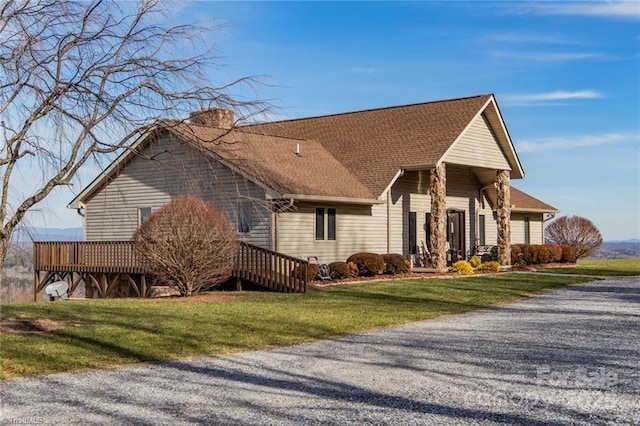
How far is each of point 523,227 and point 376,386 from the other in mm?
32761

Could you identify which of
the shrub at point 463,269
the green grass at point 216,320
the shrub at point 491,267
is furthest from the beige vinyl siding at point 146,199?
the shrub at point 491,267

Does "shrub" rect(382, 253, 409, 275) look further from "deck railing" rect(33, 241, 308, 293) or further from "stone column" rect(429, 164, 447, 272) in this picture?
"deck railing" rect(33, 241, 308, 293)

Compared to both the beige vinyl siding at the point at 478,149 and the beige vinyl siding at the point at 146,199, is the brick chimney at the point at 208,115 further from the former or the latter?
the beige vinyl siding at the point at 478,149

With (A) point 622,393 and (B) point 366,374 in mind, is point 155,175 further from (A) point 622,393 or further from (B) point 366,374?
(A) point 622,393

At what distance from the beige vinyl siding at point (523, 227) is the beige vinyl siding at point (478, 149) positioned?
23.3 feet

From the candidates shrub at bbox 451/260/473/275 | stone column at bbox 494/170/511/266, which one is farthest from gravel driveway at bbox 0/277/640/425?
stone column at bbox 494/170/511/266

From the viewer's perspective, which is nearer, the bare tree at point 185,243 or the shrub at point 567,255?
the bare tree at point 185,243

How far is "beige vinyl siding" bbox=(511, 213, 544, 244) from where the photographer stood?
3816 cm

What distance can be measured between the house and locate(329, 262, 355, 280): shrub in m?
1.56

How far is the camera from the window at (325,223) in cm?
2556

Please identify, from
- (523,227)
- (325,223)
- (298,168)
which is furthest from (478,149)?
(523,227)

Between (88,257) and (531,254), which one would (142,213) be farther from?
(531,254)

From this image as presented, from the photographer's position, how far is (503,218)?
104ft

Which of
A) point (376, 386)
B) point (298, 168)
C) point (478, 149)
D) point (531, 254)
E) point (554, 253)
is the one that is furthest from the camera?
point (554, 253)
